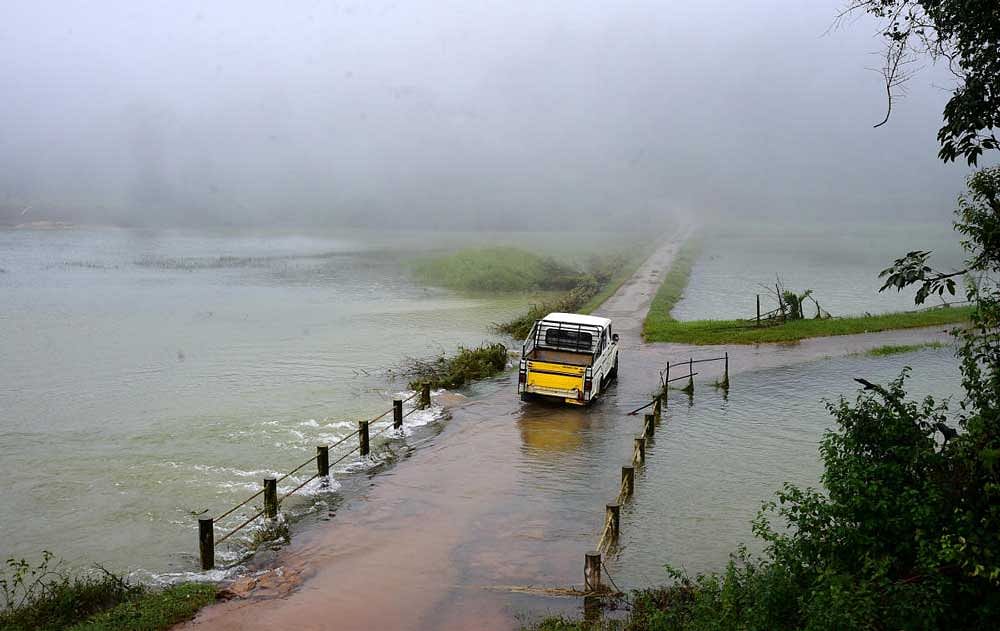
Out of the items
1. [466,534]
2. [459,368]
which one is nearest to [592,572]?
[466,534]

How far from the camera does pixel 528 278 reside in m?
65.7

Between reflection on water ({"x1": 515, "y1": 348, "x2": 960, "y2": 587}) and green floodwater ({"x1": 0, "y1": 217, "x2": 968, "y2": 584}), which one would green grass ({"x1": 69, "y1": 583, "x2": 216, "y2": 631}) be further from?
reflection on water ({"x1": 515, "y1": 348, "x2": 960, "y2": 587})

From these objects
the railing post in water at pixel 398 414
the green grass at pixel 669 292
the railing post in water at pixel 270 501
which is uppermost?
the green grass at pixel 669 292

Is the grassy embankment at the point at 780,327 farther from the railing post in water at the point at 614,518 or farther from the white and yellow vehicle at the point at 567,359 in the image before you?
the railing post in water at the point at 614,518

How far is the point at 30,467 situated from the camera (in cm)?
2083

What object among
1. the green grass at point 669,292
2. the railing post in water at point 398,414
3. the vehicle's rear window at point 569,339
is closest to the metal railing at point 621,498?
the vehicle's rear window at point 569,339

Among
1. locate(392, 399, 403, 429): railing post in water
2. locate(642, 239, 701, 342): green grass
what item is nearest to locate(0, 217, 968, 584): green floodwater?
locate(642, 239, 701, 342): green grass

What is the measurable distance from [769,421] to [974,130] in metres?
16.2

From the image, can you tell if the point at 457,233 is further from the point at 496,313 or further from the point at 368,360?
the point at 368,360

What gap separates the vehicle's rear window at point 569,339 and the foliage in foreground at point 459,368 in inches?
186

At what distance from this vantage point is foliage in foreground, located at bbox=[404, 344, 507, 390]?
29.4 meters

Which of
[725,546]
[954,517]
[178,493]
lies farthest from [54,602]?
[954,517]

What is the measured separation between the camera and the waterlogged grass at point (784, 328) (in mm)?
36094

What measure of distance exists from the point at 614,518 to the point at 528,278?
51.4 metres
